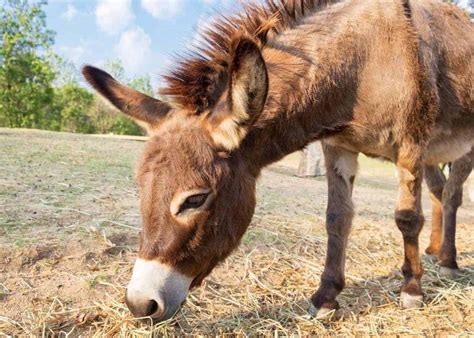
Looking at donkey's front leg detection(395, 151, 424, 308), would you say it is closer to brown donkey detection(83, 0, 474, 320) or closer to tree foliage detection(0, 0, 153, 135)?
brown donkey detection(83, 0, 474, 320)

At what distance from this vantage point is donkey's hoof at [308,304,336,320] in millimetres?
2977

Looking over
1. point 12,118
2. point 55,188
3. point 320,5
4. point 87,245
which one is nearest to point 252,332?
point 87,245

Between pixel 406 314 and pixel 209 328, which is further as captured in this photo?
pixel 406 314

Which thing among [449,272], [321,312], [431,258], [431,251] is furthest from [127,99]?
[431,251]

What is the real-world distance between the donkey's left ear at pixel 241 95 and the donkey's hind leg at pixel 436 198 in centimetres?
313

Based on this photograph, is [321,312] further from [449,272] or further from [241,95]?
[241,95]

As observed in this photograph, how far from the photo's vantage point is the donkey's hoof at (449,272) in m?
3.89

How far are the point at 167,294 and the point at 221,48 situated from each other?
1471 mm

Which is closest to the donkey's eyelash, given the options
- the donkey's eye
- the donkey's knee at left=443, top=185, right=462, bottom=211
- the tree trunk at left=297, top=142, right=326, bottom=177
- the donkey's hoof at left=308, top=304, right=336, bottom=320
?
the donkey's eye

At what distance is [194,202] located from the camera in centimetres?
222

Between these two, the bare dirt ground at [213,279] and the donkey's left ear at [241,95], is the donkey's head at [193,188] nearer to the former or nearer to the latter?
the donkey's left ear at [241,95]

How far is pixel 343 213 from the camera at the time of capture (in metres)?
3.37

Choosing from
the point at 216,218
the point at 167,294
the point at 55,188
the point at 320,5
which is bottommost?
the point at 55,188

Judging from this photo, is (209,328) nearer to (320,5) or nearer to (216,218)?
(216,218)
